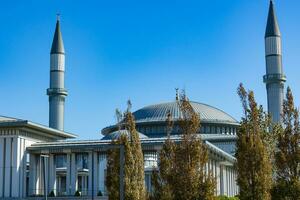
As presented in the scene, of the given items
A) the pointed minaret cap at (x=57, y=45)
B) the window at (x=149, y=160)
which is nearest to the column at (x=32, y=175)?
the window at (x=149, y=160)

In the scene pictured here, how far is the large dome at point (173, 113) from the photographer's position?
281 ft

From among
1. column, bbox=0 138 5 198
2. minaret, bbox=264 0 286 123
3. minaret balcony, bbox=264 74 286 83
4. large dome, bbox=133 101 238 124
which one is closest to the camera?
column, bbox=0 138 5 198

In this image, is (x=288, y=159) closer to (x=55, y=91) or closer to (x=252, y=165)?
(x=252, y=165)

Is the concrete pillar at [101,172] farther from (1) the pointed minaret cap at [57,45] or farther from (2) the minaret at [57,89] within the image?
(1) the pointed minaret cap at [57,45]

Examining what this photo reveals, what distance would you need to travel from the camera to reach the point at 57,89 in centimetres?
8988

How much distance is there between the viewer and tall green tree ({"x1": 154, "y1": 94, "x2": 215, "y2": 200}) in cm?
2883

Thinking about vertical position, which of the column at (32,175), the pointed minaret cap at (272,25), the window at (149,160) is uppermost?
the pointed minaret cap at (272,25)

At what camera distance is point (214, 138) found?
81.7 metres

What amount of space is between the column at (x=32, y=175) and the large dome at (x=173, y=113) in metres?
30.5

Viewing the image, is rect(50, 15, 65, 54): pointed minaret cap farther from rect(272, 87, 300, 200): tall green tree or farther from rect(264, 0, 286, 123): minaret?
rect(272, 87, 300, 200): tall green tree

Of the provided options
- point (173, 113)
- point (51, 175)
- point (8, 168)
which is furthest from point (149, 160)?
point (173, 113)

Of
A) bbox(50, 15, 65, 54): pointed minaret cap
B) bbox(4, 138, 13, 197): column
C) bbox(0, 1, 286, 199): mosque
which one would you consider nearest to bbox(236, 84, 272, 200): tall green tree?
bbox(0, 1, 286, 199): mosque

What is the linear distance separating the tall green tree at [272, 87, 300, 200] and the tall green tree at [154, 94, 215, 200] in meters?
6.54

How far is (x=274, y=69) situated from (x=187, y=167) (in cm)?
6178
